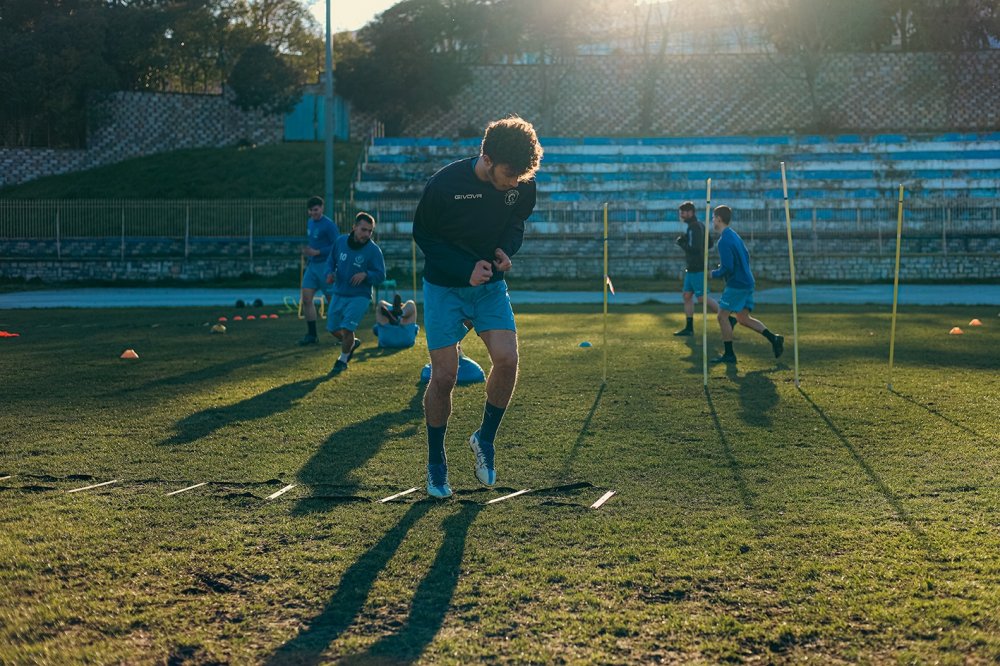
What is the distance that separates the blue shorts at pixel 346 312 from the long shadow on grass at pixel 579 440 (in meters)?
3.49

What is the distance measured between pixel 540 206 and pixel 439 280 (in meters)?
31.8

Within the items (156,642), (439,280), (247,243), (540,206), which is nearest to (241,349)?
(439,280)

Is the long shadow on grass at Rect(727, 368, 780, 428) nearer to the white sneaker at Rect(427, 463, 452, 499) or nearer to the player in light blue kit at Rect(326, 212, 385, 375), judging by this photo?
the white sneaker at Rect(427, 463, 452, 499)

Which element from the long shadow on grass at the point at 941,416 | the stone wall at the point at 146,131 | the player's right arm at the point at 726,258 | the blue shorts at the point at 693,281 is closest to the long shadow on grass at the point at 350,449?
the long shadow on grass at the point at 941,416

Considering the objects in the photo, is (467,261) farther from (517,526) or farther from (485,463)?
(517,526)

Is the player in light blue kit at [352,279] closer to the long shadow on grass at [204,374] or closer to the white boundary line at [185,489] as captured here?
the long shadow on grass at [204,374]

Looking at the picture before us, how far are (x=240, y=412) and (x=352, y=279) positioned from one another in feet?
11.2

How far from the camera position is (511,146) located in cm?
606

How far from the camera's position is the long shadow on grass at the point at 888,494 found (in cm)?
535

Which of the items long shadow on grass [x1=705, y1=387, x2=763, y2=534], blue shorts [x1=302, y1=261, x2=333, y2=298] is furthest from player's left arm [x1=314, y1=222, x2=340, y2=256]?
long shadow on grass [x1=705, y1=387, x2=763, y2=534]

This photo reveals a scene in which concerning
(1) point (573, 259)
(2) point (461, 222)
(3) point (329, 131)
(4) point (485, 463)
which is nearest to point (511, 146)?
(2) point (461, 222)

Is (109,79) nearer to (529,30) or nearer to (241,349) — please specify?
(529,30)

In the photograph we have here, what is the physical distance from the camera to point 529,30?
55188 mm

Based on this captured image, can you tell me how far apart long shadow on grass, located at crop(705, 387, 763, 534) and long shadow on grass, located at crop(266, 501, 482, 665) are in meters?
1.54
